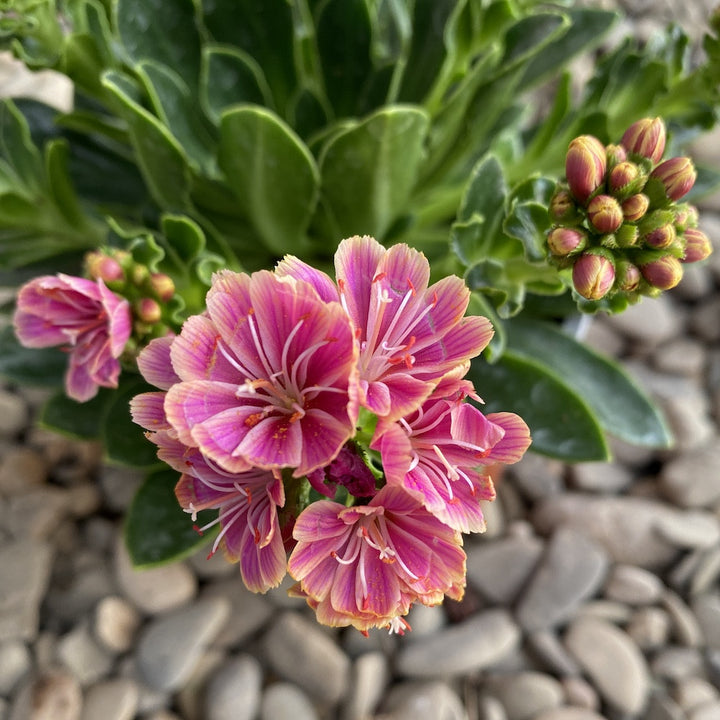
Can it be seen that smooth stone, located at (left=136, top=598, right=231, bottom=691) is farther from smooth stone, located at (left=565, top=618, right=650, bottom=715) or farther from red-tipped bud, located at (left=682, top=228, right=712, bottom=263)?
red-tipped bud, located at (left=682, top=228, right=712, bottom=263)

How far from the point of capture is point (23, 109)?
4.43ft

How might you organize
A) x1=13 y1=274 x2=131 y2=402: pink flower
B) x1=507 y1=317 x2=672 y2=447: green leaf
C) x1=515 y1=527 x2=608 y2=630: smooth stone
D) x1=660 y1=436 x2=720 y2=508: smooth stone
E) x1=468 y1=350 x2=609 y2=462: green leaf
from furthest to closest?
x1=660 y1=436 x2=720 y2=508: smooth stone < x1=515 y1=527 x2=608 y2=630: smooth stone < x1=507 y1=317 x2=672 y2=447: green leaf < x1=468 y1=350 x2=609 y2=462: green leaf < x1=13 y1=274 x2=131 y2=402: pink flower

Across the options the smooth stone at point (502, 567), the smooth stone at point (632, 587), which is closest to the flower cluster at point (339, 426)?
the smooth stone at point (502, 567)

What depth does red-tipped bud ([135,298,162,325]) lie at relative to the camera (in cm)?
93

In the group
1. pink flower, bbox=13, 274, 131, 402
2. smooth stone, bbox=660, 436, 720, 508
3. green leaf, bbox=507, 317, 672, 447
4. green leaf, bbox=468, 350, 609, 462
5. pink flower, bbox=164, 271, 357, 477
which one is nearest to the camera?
pink flower, bbox=164, 271, 357, 477

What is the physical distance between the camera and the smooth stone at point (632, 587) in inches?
60.9

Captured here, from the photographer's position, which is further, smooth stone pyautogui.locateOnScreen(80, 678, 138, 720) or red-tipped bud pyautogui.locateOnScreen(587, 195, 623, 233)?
smooth stone pyautogui.locateOnScreen(80, 678, 138, 720)

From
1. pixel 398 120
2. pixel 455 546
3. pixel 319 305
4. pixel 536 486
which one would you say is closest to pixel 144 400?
pixel 319 305

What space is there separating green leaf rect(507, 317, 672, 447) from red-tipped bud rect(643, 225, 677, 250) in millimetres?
521

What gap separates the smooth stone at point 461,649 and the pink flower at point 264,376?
3.21 ft

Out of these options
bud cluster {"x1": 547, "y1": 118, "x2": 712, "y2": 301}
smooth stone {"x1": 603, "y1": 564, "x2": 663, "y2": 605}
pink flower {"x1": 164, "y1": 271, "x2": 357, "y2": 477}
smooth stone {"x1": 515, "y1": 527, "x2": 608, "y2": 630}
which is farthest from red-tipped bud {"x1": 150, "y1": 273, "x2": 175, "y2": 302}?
smooth stone {"x1": 603, "y1": 564, "x2": 663, "y2": 605}

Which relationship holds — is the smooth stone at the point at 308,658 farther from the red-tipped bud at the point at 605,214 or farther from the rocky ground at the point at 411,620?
the red-tipped bud at the point at 605,214

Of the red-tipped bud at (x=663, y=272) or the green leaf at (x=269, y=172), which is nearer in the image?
the red-tipped bud at (x=663, y=272)

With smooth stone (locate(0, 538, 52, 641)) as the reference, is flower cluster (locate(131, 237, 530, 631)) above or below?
above
